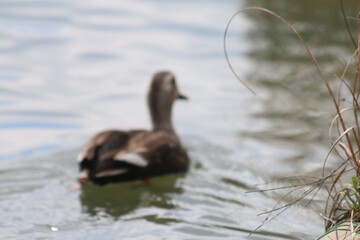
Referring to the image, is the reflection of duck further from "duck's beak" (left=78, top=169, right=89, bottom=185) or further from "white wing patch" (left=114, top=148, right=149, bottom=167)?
"white wing patch" (left=114, top=148, right=149, bottom=167)

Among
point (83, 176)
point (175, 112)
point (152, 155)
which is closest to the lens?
point (83, 176)

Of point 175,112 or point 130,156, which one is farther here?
point 175,112

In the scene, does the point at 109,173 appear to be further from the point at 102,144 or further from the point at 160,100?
the point at 160,100

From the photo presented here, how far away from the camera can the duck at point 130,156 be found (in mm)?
7043

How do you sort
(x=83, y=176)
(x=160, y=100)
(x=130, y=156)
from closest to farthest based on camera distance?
(x=83, y=176) → (x=130, y=156) → (x=160, y=100)

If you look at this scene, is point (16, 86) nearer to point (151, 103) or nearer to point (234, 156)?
point (151, 103)

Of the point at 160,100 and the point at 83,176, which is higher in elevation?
the point at 160,100

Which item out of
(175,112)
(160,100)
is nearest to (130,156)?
(160,100)

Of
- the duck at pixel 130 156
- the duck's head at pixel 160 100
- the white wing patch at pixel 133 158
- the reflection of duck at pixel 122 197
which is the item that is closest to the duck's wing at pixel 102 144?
the duck at pixel 130 156

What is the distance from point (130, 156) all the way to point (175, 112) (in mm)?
2729

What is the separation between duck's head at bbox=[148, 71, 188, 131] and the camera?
8414 millimetres

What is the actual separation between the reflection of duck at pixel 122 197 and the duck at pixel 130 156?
0.09m

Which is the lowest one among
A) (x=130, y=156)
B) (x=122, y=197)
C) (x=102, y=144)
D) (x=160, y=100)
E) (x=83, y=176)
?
(x=122, y=197)

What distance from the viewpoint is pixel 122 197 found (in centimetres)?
686
